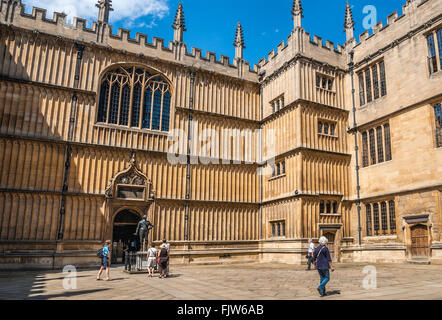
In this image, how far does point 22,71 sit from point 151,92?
8096 mm

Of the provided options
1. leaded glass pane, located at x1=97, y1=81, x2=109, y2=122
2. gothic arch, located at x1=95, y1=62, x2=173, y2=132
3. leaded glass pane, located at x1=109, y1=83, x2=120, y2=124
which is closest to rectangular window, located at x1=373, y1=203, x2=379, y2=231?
gothic arch, located at x1=95, y1=62, x2=173, y2=132

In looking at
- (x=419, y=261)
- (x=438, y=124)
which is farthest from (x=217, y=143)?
(x=419, y=261)

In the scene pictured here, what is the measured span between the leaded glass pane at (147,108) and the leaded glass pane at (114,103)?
6.10ft

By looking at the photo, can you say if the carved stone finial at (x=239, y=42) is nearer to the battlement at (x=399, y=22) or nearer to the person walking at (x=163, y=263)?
the battlement at (x=399, y=22)

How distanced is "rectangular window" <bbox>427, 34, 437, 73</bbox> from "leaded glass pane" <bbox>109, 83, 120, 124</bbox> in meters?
19.5

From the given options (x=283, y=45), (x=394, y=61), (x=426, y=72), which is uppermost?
(x=283, y=45)

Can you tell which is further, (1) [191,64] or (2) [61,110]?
(1) [191,64]

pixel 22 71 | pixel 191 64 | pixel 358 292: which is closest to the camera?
pixel 358 292

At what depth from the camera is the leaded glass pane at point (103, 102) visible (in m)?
23.8

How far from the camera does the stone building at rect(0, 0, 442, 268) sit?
20484 millimetres

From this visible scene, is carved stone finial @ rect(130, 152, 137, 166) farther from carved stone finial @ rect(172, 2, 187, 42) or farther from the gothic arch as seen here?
carved stone finial @ rect(172, 2, 187, 42)

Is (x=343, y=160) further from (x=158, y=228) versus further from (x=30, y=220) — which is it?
(x=30, y=220)

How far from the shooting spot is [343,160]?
25141 millimetres
